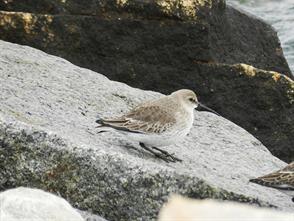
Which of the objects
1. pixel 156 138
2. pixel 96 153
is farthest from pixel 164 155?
pixel 96 153

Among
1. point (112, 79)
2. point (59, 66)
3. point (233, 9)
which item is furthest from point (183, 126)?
point (233, 9)

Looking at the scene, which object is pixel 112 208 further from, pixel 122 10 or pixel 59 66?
pixel 122 10

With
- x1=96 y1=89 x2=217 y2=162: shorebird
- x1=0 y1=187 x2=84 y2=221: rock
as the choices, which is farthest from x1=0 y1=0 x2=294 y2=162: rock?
x1=0 y1=187 x2=84 y2=221: rock

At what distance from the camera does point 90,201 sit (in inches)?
325

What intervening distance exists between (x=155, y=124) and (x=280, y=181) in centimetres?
148

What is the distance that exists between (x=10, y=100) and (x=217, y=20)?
15.2 ft

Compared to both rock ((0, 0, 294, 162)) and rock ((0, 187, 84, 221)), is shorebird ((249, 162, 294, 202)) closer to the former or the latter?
rock ((0, 187, 84, 221))

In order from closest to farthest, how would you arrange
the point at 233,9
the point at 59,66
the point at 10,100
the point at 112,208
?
the point at 112,208 → the point at 10,100 → the point at 59,66 → the point at 233,9

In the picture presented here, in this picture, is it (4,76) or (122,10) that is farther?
(122,10)

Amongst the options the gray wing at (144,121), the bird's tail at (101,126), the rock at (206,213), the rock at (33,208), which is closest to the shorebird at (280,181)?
the gray wing at (144,121)

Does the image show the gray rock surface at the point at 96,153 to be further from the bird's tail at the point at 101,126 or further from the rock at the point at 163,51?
the rock at the point at 163,51

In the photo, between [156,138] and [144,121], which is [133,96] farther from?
[156,138]

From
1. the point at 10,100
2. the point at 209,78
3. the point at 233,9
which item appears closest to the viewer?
the point at 10,100

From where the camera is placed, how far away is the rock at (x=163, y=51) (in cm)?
1262
